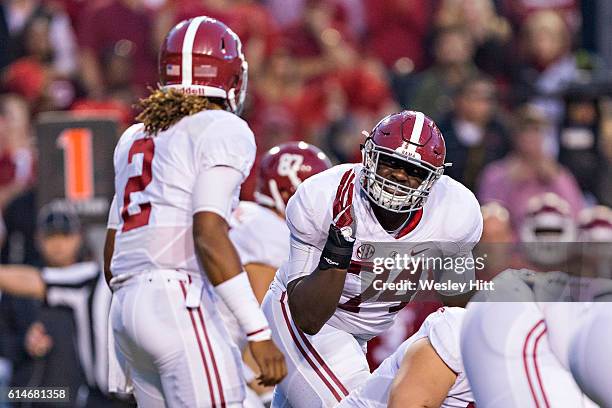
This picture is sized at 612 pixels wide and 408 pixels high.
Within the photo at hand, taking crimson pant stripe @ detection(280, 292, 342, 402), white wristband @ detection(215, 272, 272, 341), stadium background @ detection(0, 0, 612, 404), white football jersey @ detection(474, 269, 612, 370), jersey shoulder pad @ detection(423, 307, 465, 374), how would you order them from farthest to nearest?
stadium background @ detection(0, 0, 612, 404), crimson pant stripe @ detection(280, 292, 342, 402), white wristband @ detection(215, 272, 272, 341), jersey shoulder pad @ detection(423, 307, 465, 374), white football jersey @ detection(474, 269, 612, 370)

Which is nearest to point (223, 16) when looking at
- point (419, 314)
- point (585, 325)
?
point (419, 314)

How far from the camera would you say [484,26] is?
9.61m

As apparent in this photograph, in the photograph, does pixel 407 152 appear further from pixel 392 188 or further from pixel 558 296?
pixel 558 296

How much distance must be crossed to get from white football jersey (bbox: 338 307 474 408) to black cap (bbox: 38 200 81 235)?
3.06 metres

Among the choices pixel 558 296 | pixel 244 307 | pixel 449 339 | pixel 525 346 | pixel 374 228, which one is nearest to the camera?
pixel 525 346

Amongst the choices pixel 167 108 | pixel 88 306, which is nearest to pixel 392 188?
pixel 167 108

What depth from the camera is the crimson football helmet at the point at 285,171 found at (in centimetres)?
580

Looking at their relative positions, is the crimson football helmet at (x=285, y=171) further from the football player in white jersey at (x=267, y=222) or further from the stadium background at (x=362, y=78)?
the stadium background at (x=362, y=78)

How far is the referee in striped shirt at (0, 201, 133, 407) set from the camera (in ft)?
22.7

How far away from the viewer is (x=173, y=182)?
4.38 m

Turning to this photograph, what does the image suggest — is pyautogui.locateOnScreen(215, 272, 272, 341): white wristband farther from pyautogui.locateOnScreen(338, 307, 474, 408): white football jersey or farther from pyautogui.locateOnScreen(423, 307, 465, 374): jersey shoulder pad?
pyautogui.locateOnScreen(423, 307, 465, 374): jersey shoulder pad

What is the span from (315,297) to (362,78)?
5213 mm

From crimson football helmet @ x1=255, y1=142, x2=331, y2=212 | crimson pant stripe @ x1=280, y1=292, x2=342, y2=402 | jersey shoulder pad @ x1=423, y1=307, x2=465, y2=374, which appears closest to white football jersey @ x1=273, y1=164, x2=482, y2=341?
crimson pant stripe @ x1=280, y1=292, x2=342, y2=402

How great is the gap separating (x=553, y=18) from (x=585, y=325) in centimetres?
672
